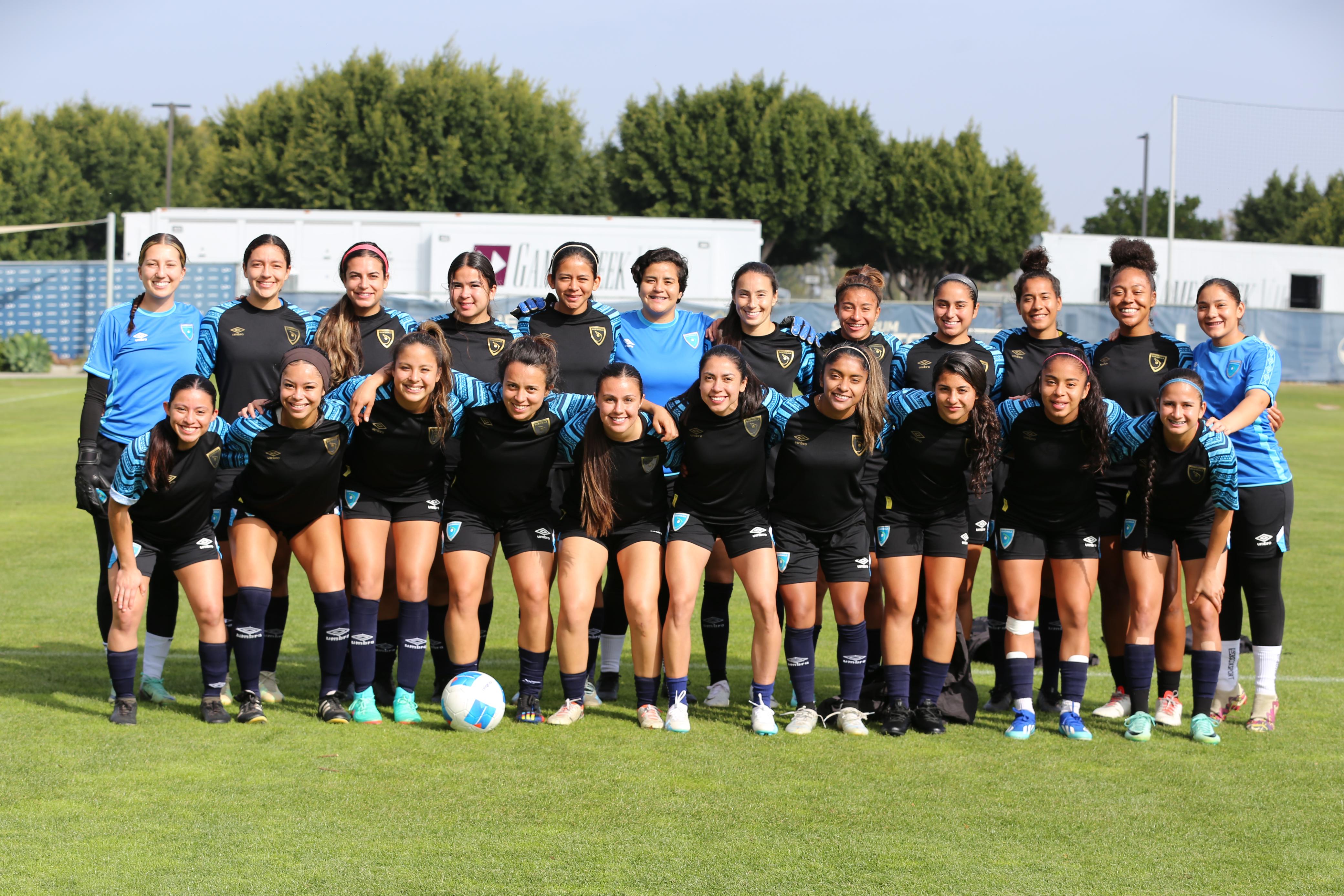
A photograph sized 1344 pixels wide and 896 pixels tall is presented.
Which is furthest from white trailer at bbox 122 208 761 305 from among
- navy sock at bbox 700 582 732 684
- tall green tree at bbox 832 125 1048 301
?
navy sock at bbox 700 582 732 684

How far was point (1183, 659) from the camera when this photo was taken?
241 inches

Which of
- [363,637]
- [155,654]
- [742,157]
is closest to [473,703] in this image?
[363,637]

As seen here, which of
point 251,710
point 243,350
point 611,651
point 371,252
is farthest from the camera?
point 611,651

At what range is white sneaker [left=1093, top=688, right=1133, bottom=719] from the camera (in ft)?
17.1

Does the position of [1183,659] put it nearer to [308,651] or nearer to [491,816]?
[491,816]

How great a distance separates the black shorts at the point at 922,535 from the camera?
4.98 metres

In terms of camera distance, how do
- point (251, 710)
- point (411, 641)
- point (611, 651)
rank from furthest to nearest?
Answer: point (611, 651), point (411, 641), point (251, 710)

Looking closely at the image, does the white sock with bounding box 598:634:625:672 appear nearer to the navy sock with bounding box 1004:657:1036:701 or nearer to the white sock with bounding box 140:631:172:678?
the navy sock with bounding box 1004:657:1036:701

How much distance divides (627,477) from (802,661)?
1.07m

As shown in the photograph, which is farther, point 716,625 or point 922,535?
point 716,625

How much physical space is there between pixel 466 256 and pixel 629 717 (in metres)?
2.13

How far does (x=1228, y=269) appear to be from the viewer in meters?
35.9

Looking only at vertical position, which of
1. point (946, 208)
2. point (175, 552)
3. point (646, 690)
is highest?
point (946, 208)

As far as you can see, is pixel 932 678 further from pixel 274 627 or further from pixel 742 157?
pixel 742 157
